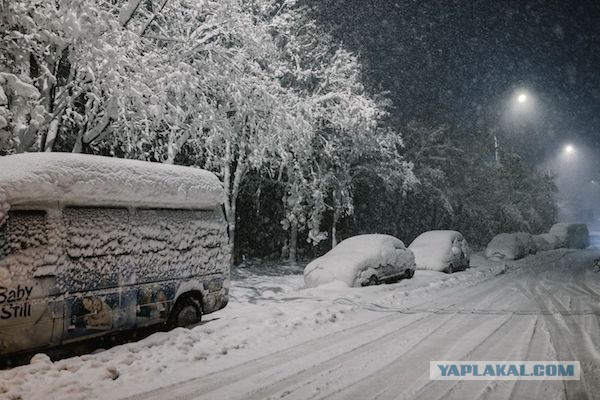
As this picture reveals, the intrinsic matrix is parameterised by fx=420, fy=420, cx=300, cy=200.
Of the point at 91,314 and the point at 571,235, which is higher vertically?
the point at 571,235

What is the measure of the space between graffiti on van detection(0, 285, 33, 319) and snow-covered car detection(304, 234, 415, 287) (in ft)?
26.3

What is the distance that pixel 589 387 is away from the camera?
4609 mm

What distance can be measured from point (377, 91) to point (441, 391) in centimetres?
1817

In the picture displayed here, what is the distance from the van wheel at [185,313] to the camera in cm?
714

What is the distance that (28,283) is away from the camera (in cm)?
508

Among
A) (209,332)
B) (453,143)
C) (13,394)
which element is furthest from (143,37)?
(453,143)

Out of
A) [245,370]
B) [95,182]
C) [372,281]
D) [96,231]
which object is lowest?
[245,370]

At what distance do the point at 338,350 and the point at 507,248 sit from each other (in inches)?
826

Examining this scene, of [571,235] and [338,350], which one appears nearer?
[338,350]

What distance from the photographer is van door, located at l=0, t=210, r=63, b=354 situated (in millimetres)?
4891

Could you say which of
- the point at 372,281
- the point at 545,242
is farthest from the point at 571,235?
the point at 372,281

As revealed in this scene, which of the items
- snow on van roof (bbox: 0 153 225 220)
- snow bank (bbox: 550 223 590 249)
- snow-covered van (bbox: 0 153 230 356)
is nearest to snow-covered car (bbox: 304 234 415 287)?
snow-covered van (bbox: 0 153 230 356)

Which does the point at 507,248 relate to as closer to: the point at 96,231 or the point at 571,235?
the point at 571,235

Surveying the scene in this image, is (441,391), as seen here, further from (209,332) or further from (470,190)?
(470,190)
